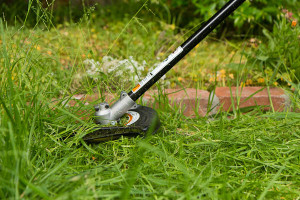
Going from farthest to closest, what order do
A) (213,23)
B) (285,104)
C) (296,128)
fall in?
(285,104) → (296,128) → (213,23)

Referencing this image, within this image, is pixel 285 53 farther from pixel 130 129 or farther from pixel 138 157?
pixel 138 157

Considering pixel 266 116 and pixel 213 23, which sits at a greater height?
pixel 213 23

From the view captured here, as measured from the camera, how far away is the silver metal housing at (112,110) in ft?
4.87

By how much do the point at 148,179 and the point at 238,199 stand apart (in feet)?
0.96

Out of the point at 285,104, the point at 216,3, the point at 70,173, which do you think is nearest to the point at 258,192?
the point at 70,173

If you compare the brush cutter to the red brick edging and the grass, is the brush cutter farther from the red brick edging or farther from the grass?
the red brick edging

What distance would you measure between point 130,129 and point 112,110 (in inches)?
4.9

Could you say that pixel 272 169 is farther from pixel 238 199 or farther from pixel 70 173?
pixel 70 173

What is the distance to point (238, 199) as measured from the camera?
109 cm

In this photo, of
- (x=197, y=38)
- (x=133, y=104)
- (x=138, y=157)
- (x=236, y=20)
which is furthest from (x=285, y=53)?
(x=138, y=157)

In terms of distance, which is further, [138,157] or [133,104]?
[133,104]

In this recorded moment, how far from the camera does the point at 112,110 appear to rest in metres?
1.49

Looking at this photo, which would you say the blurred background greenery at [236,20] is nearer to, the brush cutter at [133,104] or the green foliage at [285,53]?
the green foliage at [285,53]

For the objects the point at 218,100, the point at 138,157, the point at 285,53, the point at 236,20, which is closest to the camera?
the point at 138,157
